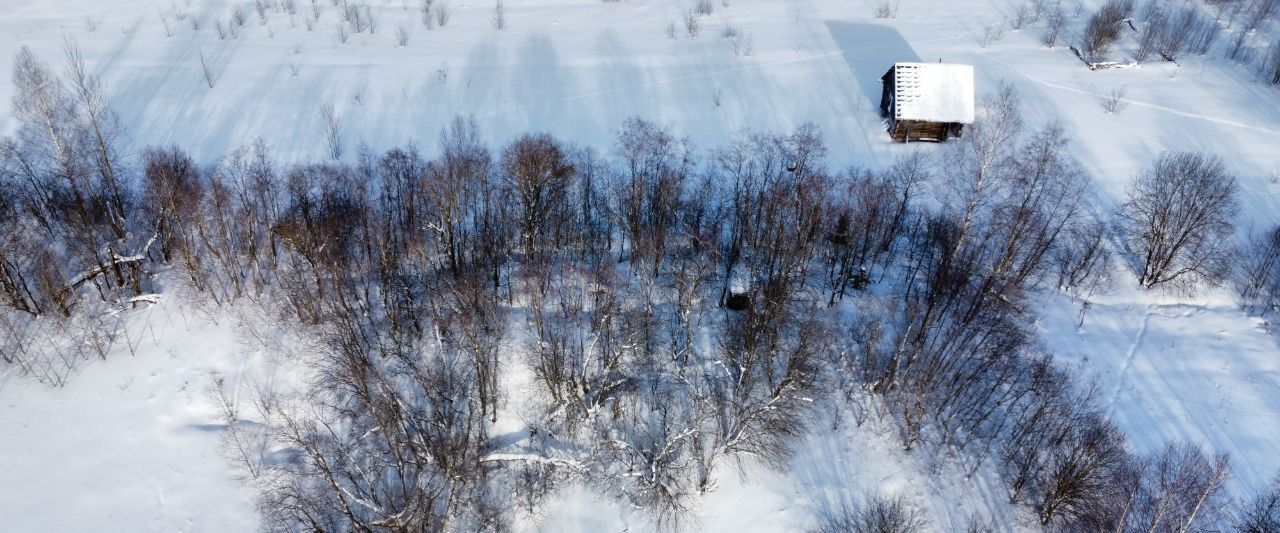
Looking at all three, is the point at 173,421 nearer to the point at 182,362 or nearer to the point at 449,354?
the point at 182,362

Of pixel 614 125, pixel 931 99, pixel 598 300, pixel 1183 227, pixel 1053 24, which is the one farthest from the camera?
pixel 1053 24

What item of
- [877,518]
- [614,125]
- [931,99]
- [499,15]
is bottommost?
[877,518]

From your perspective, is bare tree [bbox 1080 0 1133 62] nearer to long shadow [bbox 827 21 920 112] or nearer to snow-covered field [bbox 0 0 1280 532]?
snow-covered field [bbox 0 0 1280 532]

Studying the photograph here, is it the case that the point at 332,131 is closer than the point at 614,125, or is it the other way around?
the point at 332,131

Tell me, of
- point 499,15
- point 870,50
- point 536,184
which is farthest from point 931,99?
point 499,15

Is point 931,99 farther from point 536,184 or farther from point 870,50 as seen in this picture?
point 536,184

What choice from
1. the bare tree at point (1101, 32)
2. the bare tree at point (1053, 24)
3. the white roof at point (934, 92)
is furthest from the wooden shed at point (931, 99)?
the bare tree at point (1101, 32)

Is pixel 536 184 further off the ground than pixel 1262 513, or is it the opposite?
pixel 536 184
